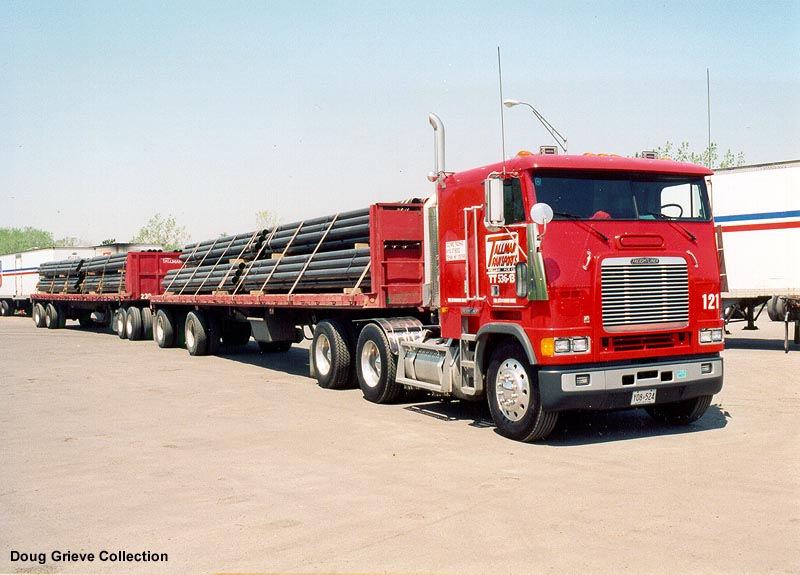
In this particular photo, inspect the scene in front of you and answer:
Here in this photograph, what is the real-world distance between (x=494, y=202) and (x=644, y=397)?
2.60 m

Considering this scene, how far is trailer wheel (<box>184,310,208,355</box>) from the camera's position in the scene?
20.3 metres

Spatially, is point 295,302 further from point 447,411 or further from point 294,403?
point 447,411

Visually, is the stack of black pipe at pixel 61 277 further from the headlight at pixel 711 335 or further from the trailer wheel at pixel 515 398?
the headlight at pixel 711 335

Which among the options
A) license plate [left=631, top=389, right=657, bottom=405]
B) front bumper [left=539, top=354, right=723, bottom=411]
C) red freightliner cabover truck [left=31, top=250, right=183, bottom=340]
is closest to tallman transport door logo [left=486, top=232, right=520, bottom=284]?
front bumper [left=539, top=354, right=723, bottom=411]

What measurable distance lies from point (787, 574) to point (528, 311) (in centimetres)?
431

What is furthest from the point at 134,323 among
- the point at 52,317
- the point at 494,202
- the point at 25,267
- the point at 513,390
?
the point at 25,267

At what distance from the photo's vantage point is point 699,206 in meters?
9.54


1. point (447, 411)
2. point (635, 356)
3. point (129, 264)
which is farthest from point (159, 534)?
point (129, 264)

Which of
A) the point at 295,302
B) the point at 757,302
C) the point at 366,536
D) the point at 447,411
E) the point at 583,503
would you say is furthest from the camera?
the point at 757,302

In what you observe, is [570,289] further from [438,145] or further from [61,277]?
[61,277]

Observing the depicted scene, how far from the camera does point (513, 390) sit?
912 cm

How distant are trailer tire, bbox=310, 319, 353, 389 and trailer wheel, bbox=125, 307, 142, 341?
45.3 ft

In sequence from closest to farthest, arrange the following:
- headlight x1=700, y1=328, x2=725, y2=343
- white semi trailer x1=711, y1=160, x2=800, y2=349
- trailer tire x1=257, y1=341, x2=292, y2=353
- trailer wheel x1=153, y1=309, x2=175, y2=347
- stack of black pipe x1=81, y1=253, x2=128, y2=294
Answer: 1. headlight x1=700, y1=328, x2=725, y2=343
2. white semi trailer x1=711, y1=160, x2=800, y2=349
3. trailer tire x1=257, y1=341, x2=292, y2=353
4. trailer wheel x1=153, y1=309, x2=175, y2=347
5. stack of black pipe x1=81, y1=253, x2=128, y2=294

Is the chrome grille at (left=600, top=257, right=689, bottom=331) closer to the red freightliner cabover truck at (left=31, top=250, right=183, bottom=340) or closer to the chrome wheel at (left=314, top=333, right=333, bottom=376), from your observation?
the chrome wheel at (left=314, top=333, right=333, bottom=376)
